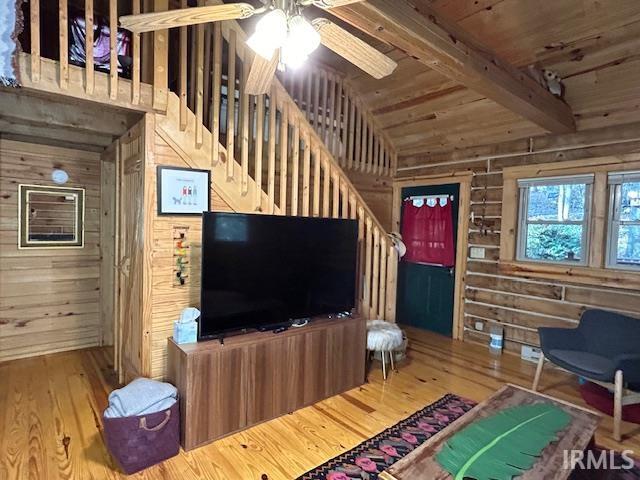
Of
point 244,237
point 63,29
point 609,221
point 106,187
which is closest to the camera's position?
point 63,29

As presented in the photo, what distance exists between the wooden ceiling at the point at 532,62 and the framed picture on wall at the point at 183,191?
6.13 ft

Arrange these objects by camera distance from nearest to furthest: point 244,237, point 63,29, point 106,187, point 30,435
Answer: point 63,29, point 30,435, point 244,237, point 106,187

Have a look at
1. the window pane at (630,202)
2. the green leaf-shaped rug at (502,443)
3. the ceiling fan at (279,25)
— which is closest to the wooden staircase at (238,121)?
the ceiling fan at (279,25)

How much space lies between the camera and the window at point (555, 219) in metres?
3.77

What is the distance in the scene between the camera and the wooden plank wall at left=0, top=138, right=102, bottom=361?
3498 mm

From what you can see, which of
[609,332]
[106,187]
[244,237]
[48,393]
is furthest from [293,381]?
[106,187]

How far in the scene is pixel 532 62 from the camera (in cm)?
325

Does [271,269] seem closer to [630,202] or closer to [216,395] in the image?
[216,395]

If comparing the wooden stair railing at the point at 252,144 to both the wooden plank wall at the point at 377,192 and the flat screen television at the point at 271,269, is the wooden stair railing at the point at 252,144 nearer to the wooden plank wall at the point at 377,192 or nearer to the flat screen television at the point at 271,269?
the flat screen television at the point at 271,269

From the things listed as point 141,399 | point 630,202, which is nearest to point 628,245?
point 630,202

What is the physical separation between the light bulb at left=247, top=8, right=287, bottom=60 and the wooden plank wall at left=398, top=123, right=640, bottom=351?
3499 millimetres

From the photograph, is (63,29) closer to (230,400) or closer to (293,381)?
(230,400)

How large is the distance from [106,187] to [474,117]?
170 inches

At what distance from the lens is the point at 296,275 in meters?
2.90
